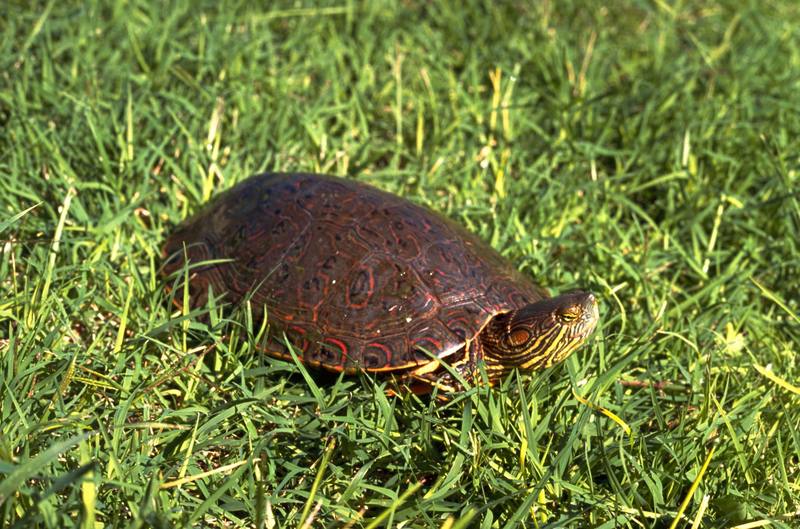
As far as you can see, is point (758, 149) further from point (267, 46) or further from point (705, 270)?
point (267, 46)

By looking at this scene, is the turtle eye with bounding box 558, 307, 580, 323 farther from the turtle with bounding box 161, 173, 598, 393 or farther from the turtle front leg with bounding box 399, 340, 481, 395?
the turtle front leg with bounding box 399, 340, 481, 395

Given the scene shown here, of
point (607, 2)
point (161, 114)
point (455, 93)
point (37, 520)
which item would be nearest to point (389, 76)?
point (455, 93)

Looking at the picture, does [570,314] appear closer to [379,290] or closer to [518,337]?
[518,337]

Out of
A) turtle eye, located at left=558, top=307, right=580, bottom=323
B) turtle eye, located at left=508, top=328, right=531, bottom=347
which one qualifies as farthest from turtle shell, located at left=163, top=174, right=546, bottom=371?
turtle eye, located at left=558, top=307, right=580, bottom=323

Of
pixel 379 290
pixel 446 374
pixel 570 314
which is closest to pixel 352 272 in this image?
pixel 379 290

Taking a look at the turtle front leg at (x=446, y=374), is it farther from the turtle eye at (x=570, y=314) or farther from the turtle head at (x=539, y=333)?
the turtle eye at (x=570, y=314)
